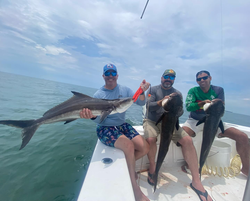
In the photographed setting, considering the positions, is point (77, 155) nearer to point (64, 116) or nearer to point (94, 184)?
point (64, 116)

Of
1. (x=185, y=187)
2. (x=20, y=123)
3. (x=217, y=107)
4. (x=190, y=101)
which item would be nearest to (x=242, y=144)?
(x=217, y=107)

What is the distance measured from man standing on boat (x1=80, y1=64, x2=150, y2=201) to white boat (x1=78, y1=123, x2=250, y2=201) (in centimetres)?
22

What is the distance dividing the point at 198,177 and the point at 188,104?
201 cm

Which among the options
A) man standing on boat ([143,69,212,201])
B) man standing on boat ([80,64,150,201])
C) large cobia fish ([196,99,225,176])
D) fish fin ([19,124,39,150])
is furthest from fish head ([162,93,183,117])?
fish fin ([19,124,39,150])

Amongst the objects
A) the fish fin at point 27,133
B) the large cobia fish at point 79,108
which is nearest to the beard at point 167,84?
the large cobia fish at point 79,108

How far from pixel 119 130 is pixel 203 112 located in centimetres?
294

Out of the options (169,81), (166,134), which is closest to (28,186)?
(166,134)

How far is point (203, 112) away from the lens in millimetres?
4246

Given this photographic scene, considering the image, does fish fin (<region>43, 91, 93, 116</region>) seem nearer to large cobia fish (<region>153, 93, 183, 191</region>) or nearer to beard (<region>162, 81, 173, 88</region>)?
large cobia fish (<region>153, 93, 183, 191</region>)

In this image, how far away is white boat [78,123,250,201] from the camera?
6.05ft

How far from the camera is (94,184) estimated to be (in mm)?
1966

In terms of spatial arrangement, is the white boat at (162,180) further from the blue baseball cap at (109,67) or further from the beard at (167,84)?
the blue baseball cap at (109,67)

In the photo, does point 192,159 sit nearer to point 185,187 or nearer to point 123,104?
point 185,187

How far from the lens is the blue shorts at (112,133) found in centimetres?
320
